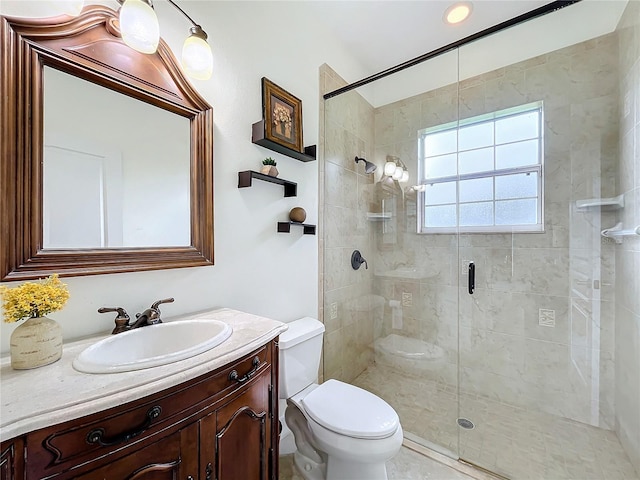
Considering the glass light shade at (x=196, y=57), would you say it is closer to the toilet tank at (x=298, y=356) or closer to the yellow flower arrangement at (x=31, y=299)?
the yellow flower arrangement at (x=31, y=299)

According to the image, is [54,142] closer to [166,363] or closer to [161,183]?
[161,183]

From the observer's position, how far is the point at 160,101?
1.09 m

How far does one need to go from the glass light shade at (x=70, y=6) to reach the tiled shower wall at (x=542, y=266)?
2.08 metres

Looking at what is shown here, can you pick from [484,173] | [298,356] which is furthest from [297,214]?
[484,173]

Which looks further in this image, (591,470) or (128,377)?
(591,470)

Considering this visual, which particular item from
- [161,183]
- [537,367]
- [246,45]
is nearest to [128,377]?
[161,183]

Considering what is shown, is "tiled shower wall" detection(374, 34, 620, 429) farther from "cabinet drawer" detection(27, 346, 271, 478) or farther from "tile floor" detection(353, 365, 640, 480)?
"cabinet drawer" detection(27, 346, 271, 478)

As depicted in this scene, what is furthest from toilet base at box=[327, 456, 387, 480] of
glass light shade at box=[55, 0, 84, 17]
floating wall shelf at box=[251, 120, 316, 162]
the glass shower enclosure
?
glass light shade at box=[55, 0, 84, 17]

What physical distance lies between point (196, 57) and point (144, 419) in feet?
4.08

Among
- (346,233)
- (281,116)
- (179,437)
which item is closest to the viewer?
(179,437)

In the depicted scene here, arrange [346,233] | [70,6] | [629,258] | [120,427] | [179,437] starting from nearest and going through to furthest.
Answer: [120,427] → [179,437] → [70,6] → [629,258] → [346,233]

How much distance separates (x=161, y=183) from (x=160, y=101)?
33 cm

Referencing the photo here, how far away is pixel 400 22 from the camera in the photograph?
1955 mm

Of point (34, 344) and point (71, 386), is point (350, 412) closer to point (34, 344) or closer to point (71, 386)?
point (71, 386)
